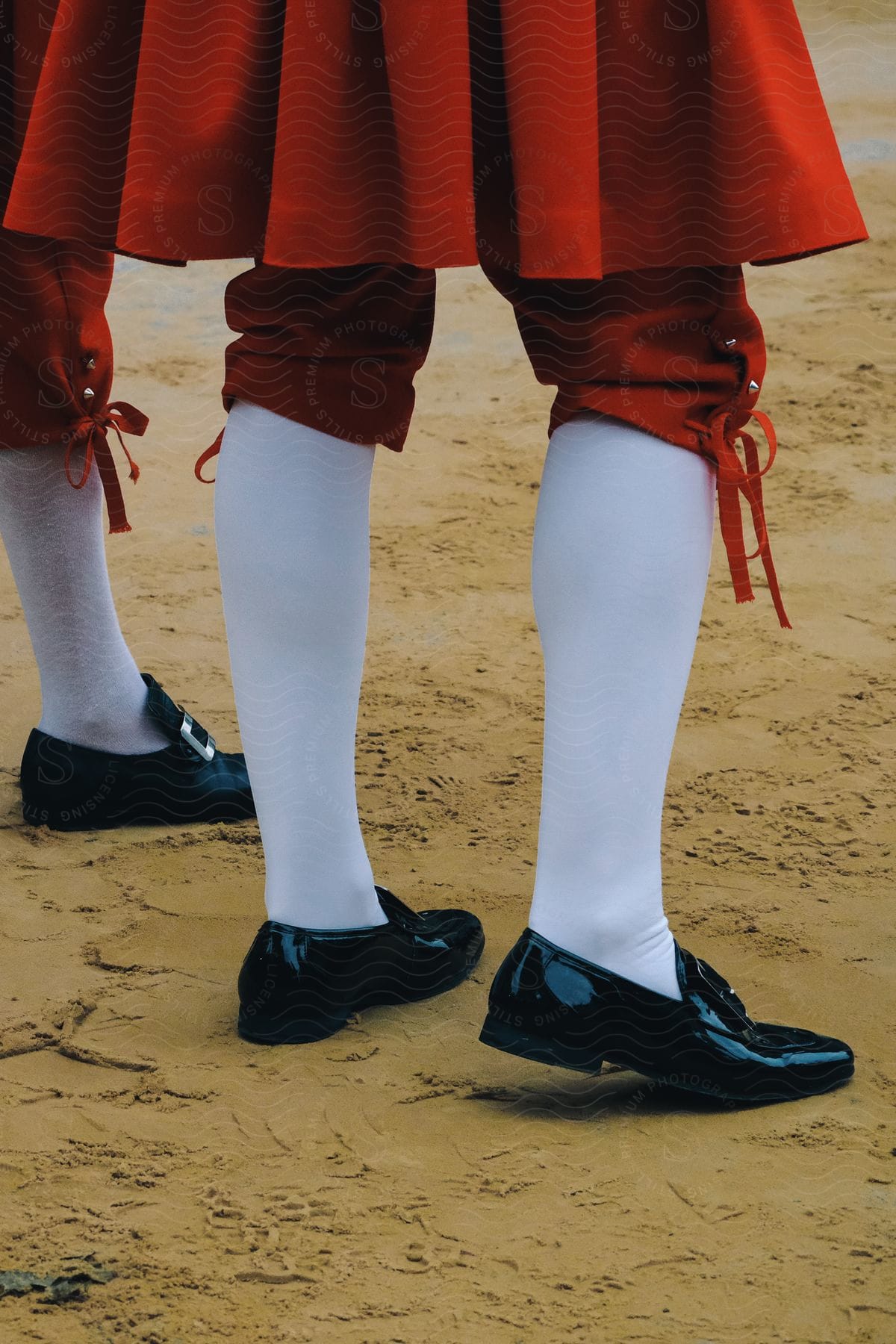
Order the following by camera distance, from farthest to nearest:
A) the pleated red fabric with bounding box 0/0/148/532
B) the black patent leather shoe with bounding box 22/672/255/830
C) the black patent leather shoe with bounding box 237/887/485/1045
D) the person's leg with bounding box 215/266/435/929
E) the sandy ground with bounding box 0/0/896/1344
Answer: the black patent leather shoe with bounding box 22/672/255/830 < the pleated red fabric with bounding box 0/0/148/532 < the black patent leather shoe with bounding box 237/887/485/1045 < the person's leg with bounding box 215/266/435/929 < the sandy ground with bounding box 0/0/896/1344

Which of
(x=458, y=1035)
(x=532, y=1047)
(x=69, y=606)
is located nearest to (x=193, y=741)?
(x=69, y=606)

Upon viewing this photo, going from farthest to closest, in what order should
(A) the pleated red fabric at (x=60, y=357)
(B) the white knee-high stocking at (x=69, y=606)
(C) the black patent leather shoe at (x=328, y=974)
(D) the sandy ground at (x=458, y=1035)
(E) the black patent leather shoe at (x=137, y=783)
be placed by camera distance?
(E) the black patent leather shoe at (x=137, y=783) < (B) the white knee-high stocking at (x=69, y=606) < (A) the pleated red fabric at (x=60, y=357) < (C) the black patent leather shoe at (x=328, y=974) < (D) the sandy ground at (x=458, y=1035)

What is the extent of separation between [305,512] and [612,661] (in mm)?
249

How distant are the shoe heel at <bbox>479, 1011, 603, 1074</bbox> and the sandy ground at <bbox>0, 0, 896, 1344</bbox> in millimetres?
47

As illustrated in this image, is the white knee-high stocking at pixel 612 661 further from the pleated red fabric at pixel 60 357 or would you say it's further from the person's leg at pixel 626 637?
the pleated red fabric at pixel 60 357

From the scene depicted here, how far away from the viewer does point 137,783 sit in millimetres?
1641

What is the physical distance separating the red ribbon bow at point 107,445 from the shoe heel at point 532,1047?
68 cm

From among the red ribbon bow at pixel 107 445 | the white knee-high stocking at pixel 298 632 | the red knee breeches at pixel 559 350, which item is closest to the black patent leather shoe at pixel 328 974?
the white knee-high stocking at pixel 298 632

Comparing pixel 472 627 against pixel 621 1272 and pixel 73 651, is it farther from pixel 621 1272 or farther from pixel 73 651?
pixel 621 1272

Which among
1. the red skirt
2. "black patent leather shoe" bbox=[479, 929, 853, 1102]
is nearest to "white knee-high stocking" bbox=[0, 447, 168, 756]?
the red skirt

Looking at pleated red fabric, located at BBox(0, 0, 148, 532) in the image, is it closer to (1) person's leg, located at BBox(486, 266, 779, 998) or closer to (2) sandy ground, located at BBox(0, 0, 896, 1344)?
(2) sandy ground, located at BBox(0, 0, 896, 1344)

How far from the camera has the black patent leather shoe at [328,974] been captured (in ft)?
3.86

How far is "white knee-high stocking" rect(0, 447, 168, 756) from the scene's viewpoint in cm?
152

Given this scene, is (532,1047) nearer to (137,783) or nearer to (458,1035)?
(458,1035)
